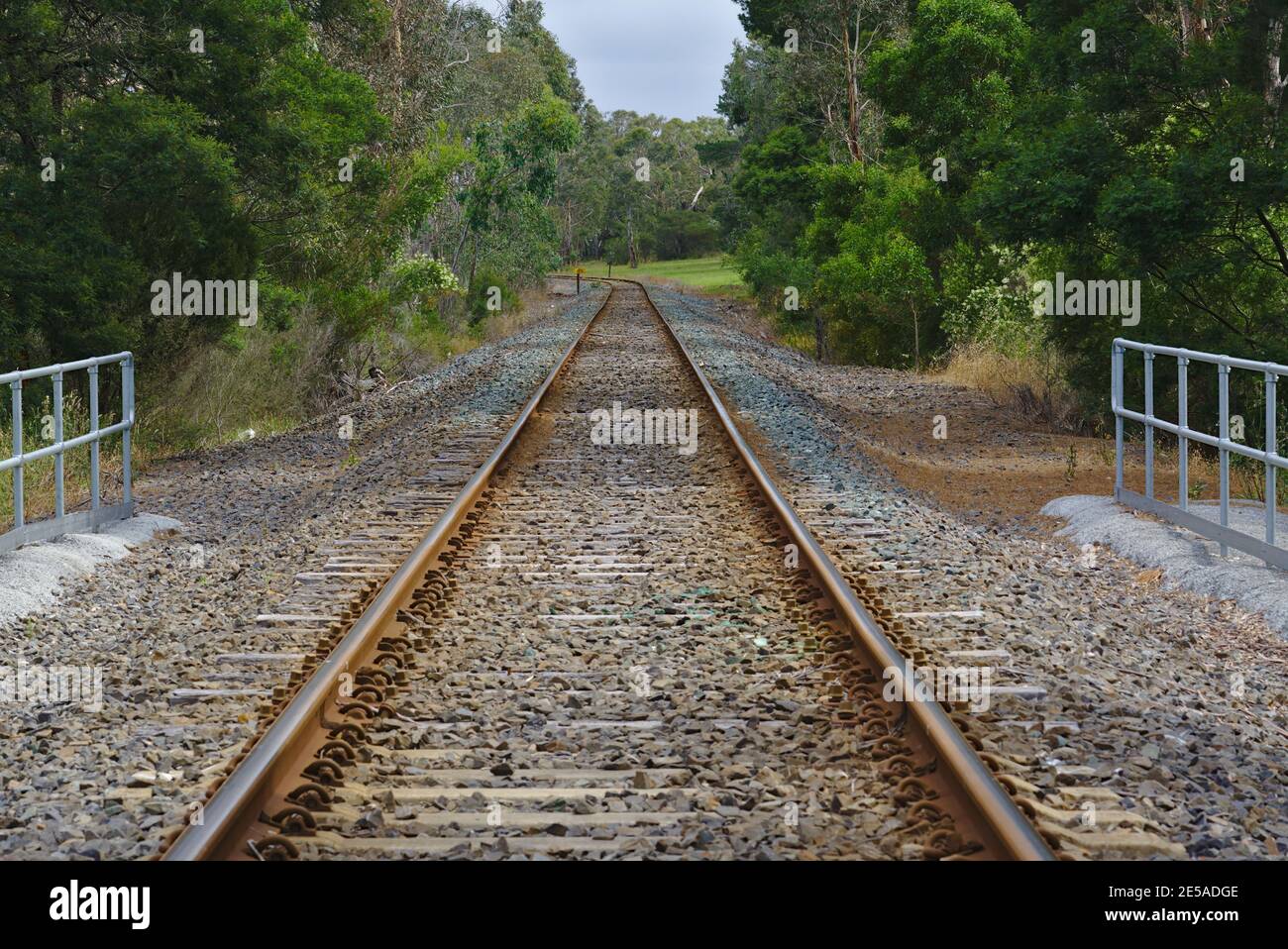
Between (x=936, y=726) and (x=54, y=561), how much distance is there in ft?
19.7

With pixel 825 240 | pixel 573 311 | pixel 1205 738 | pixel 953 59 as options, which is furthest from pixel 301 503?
pixel 573 311

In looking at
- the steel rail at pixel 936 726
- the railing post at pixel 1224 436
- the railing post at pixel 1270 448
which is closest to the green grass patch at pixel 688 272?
the railing post at pixel 1224 436

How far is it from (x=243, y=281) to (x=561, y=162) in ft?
266

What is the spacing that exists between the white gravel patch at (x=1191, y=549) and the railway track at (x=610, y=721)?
6.98ft

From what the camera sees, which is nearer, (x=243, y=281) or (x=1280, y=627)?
(x=1280, y=627)

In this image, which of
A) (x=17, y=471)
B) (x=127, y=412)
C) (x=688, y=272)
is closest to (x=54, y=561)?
(x=17, y=471)

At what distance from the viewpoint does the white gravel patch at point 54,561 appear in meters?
8.02

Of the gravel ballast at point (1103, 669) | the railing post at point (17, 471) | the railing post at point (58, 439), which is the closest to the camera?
the gravel ballast at point (1103, 669)

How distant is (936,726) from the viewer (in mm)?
5234

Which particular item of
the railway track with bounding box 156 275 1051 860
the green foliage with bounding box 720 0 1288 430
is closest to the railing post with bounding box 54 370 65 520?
the railway track with bounding box 156 275 1051 860

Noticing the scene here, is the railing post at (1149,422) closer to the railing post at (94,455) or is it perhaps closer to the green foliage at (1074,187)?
the green foliage at (1074,187)

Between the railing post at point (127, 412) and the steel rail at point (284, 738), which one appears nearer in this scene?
the steel rail at point (284, 738)
